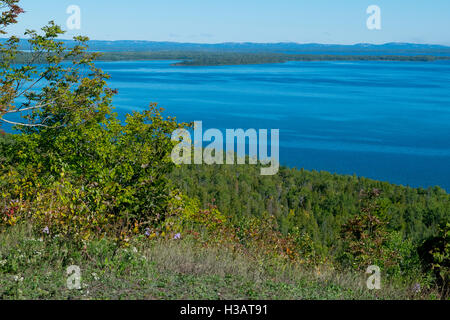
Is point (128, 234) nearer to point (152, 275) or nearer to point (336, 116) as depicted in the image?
point (152, 275)

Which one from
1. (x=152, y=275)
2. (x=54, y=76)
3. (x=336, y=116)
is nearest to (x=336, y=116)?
(x=336, y=116)

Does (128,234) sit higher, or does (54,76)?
(54,76)

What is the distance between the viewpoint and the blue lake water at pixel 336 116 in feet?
218

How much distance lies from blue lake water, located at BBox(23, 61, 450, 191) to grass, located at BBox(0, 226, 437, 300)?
56743 millimetres

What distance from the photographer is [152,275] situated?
641cm

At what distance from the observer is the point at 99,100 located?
18.6 meters

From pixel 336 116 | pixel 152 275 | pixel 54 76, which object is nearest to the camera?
pixel 152 275

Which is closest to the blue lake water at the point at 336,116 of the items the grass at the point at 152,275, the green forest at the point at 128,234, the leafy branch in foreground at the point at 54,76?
the green forest at the point at 128,234

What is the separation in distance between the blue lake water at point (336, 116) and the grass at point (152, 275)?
56.7 metres

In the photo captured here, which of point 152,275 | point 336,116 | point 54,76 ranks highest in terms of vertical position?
point 54,76

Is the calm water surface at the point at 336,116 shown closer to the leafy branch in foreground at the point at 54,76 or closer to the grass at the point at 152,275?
the leafy branch in foreground at the point at 54,76

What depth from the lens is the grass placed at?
5.75 meters

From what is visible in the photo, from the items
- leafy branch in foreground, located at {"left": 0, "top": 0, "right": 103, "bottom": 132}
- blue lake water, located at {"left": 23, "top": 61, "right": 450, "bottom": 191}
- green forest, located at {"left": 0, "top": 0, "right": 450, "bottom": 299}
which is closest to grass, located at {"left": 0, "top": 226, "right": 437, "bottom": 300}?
green forest, located at {"left": 0, "top": 0, "right": 450, "bottom": 299}

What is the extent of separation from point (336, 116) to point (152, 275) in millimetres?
92741
